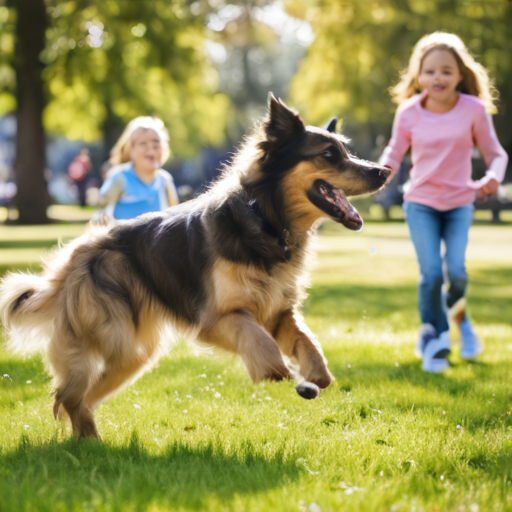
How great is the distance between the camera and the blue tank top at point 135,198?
8117 millimetres

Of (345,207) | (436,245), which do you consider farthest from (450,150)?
(345,207)

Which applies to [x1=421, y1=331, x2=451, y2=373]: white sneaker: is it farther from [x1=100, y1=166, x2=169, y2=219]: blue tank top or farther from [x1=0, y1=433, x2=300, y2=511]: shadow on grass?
[x1=100, y1=166, x2=169, y2=219]: blue tank top

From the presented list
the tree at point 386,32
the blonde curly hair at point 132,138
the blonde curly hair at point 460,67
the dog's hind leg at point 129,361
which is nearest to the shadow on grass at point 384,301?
the blonde curly hair at point 132,138

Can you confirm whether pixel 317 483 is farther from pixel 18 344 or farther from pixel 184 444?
pixel 18 344

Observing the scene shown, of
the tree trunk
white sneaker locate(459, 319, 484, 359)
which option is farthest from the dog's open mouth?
the tree trunk

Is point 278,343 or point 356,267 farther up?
point 278,343

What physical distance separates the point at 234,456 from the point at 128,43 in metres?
18.7

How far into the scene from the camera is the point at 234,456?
430 centimetres

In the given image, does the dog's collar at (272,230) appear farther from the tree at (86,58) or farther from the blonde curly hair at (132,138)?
the tree at (86,58)

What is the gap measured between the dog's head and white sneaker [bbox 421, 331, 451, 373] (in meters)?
2.09

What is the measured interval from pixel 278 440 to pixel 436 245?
9.24ft

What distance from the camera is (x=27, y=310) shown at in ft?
16.8

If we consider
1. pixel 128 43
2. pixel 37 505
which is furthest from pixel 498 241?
pixel 37 505

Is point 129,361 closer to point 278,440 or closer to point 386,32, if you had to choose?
point 278,440
